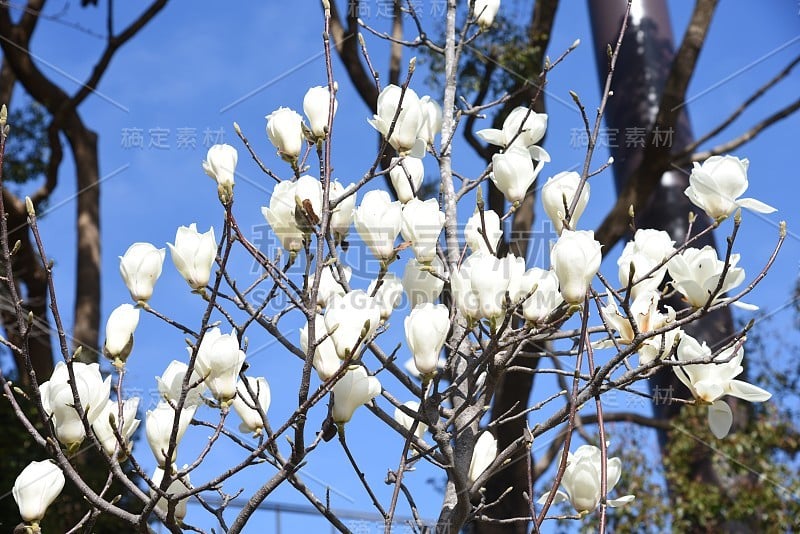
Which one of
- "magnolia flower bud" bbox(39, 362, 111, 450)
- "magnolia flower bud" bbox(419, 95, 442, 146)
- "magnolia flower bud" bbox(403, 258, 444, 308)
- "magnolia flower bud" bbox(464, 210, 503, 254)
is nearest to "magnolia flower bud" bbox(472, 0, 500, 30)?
"magnolia flower bud" bbox(419, 95, 442, 146)

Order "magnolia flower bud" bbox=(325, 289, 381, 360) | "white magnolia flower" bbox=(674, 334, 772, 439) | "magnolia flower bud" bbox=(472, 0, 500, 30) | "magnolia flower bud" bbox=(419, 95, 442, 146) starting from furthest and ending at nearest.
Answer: "magnolia flower bud" bbox=(472, 0, 500, 30) → "magnolia flower bud" bbox=(419, 95, 442, 146) → "white magnolia flower" bbox=(674, 334, 772, 439) → "magnolia flower bud" bbox=(325, 289, 381, 360)

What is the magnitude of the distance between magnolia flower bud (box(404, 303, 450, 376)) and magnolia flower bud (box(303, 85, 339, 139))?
0.29 metres

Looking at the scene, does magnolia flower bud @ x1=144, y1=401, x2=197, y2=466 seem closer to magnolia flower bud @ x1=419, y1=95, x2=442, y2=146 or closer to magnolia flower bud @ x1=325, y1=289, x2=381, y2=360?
magnolia flower bud @ x1=325, y1=289, x2=381, y2=360

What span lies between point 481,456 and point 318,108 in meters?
0.48

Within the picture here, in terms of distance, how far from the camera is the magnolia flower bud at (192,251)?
3.28 feet

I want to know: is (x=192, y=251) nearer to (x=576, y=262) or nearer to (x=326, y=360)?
(x=326, y=360)

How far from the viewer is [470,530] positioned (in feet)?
10.7

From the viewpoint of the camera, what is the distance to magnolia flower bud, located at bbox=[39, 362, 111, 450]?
2.92 ft

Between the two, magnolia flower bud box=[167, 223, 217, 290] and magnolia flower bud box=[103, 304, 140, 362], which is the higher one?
magnolia flower bud box=[167, 223, 217, 290]

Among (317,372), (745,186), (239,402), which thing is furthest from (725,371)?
(239,402)

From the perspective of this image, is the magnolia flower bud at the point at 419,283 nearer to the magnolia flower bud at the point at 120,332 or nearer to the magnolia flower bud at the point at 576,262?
the magnolia flower bud at the point at 576,262

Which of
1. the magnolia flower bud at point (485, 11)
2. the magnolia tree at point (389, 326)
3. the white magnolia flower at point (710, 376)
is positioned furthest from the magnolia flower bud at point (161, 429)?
the magnolia flower bud at point (485, 11)

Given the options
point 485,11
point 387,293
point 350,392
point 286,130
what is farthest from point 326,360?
point 485,11

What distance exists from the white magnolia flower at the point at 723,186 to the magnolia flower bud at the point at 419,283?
33 centimetres
